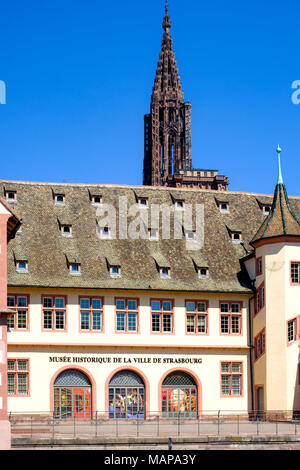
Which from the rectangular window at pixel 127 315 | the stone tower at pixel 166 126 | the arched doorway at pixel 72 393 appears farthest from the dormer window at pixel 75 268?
the stone tower at pixel 166 126

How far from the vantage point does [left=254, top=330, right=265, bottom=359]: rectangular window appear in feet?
202

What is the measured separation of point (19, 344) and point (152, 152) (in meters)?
82.5

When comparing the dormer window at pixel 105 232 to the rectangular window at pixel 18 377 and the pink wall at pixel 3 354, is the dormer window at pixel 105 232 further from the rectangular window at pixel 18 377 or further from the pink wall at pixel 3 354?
the pink wall at pixel 3 354

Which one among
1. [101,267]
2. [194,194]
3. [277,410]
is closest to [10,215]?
[101,267]

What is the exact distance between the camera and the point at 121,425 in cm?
5528

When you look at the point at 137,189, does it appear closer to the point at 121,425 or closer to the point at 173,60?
the point at 121,425

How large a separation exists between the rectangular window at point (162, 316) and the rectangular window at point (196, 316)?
982 millimetres

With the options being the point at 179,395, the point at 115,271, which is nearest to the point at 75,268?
the point at 115,271

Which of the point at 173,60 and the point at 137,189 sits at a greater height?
the point at 173,60

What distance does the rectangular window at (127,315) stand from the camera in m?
61.1

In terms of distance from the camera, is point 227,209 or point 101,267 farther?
point 227,209

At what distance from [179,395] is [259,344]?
211 inches

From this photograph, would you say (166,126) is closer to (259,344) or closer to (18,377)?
(259,344)

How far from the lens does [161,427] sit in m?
52.5
